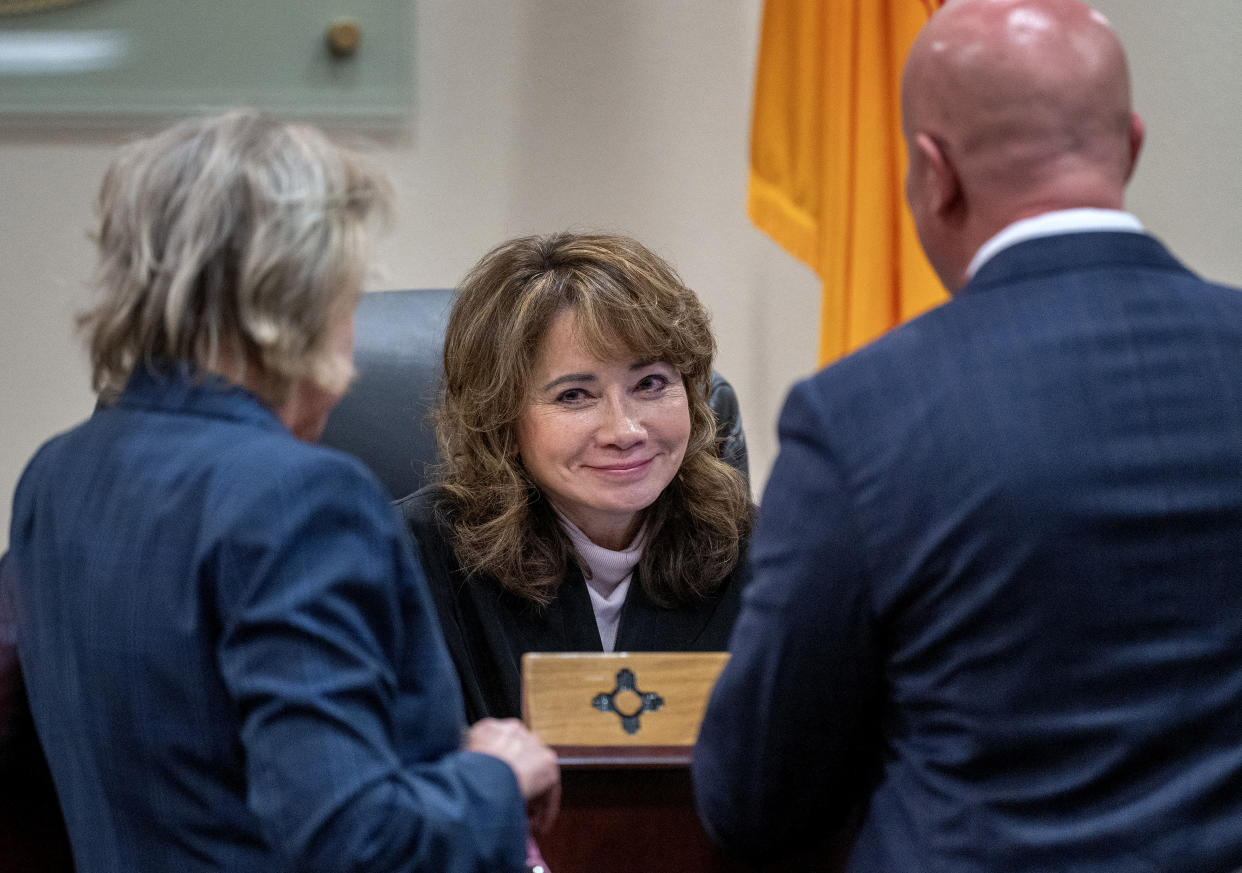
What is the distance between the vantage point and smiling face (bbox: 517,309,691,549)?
83.0 inches

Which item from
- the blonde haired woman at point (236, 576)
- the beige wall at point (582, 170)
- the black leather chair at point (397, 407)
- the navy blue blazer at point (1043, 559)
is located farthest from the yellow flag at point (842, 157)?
the blonde haired woman at point (236, 576)

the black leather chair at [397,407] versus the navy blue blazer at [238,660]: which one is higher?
the navy blue blazer at [238,660]

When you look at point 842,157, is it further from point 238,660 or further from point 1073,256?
point 238,660

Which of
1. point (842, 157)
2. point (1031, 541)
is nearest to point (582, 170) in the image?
point (842, 157)

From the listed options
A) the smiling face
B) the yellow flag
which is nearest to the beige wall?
the yellow flag

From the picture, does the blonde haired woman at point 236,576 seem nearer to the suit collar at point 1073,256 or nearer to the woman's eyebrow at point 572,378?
the suit collar at point 1073,256

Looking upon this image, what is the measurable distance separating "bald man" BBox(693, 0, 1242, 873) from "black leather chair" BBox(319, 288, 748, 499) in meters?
1.43

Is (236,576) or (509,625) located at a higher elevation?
(236,576)

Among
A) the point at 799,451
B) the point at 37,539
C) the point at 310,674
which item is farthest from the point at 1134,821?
the point at 37,539

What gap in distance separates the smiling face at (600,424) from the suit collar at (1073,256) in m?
1.02

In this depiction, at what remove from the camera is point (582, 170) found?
11.0 feet

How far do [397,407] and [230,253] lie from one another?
1.58 m

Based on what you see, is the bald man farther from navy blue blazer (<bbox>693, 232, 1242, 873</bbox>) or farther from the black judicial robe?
the black judicial robe

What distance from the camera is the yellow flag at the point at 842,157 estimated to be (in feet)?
9.78
